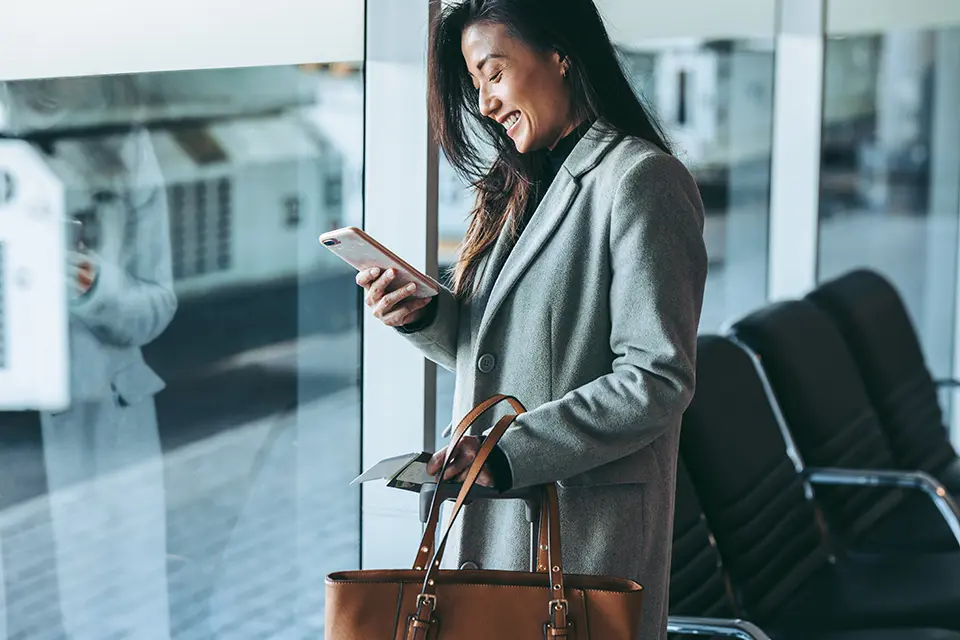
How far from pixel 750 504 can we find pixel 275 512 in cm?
89

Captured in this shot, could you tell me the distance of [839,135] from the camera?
19.0 feet

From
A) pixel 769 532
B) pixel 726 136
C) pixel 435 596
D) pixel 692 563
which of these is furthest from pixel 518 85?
pixel 726 136

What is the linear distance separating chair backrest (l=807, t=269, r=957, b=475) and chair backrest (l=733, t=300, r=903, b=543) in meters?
0.14

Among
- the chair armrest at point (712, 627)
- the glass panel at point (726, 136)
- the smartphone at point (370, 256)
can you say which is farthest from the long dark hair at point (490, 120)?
the glass panel at point (726, 136)

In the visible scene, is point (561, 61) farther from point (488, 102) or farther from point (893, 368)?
point (893, 368)

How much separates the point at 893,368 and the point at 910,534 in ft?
1.69

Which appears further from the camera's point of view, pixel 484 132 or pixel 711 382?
pixel 711 382

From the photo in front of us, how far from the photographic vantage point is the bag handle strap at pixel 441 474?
1.32m

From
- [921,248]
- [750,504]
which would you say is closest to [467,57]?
[750,504]

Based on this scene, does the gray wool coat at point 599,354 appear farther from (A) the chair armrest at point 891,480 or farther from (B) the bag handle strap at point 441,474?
(A) the chair armrest at point 891,480

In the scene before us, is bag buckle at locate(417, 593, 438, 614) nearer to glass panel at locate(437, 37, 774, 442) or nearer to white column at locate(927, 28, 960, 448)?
glass panel at locate(437, 37, 774, 442)

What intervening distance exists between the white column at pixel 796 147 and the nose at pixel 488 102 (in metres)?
2.49

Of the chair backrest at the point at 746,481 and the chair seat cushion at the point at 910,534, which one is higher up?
the chair backrest at the point at 746,481

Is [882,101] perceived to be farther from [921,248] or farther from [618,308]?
[618,308]
